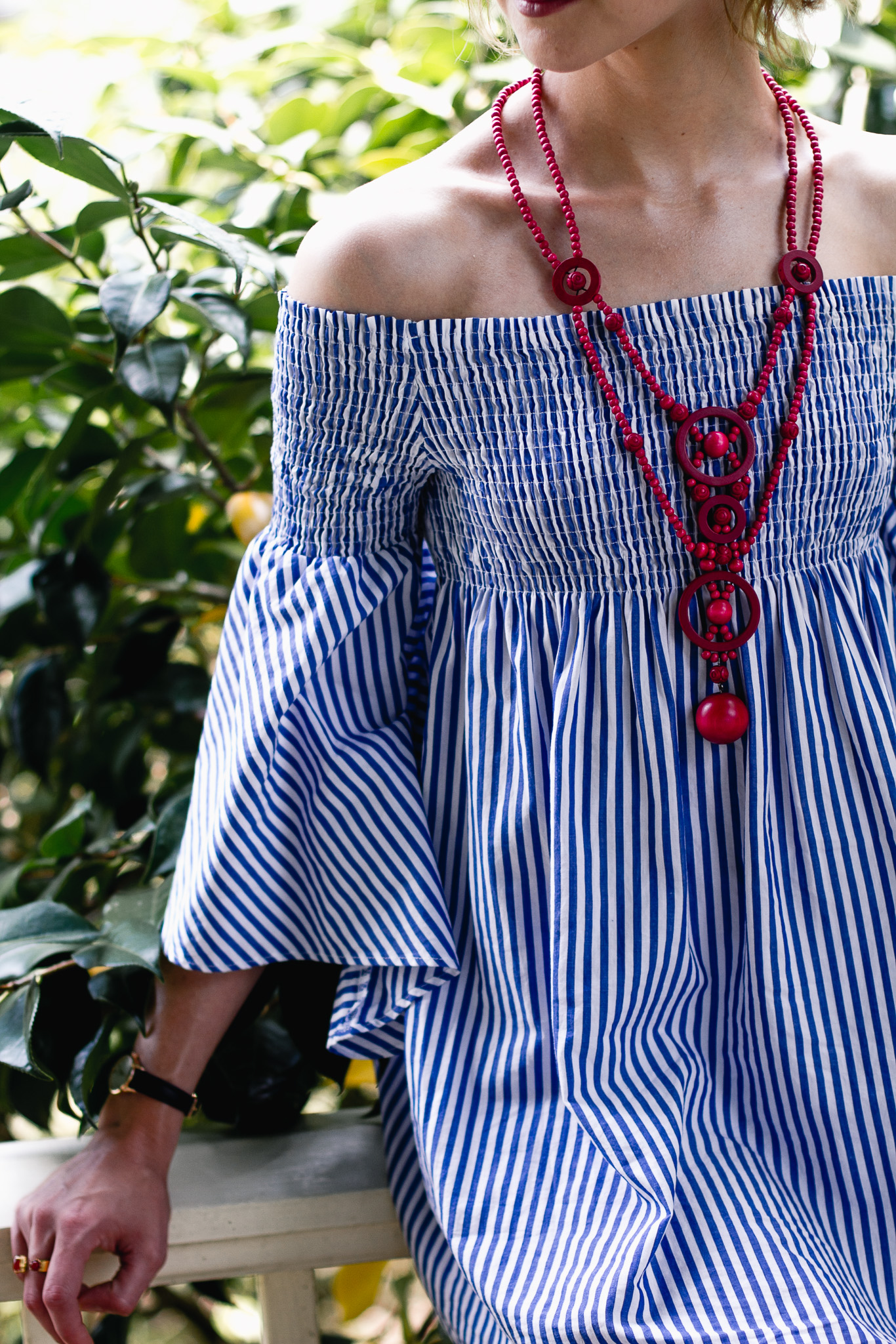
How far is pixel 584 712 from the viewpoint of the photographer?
0.64 metres

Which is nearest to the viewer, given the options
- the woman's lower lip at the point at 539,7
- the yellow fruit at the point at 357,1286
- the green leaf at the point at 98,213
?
the woman's lower lip at the point at 539,7

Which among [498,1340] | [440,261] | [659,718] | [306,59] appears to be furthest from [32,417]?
[498,1340]

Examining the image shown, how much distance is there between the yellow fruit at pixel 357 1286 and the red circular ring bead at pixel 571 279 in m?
0.69

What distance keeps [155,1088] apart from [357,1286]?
31 centimetres

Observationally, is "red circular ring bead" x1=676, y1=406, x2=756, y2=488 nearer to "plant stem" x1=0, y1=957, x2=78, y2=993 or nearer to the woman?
the woman

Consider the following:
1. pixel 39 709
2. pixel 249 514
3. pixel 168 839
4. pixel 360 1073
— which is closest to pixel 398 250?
pixel 249 514

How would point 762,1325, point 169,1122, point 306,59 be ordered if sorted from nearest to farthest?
1. point 762,1325
2. point 169,1122
3. point 306,59

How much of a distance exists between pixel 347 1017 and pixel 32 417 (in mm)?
653

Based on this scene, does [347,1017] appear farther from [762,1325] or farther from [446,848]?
[762,1325]

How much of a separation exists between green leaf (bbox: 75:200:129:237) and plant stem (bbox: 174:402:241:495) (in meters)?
0.13

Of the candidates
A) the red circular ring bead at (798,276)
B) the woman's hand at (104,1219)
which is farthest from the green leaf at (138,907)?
the red circular ring bead at (798,276)

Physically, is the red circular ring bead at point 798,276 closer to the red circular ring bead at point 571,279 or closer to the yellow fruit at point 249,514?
the red circular ring bead at point 571,279

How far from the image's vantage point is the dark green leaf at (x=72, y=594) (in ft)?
2.94

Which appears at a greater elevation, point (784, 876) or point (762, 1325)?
point (784, 876)
